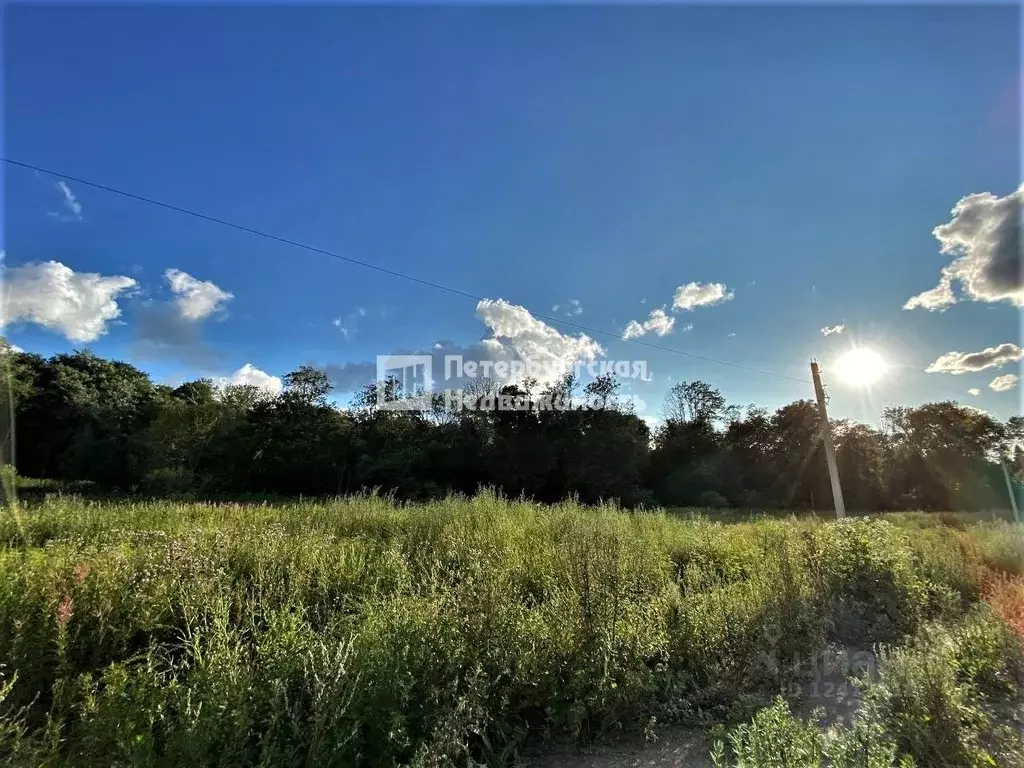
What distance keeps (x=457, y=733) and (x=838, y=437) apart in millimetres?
30834

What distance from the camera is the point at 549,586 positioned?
132 inches

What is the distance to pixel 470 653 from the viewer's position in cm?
232

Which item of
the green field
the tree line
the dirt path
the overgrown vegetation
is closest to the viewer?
the overgrown vegetation

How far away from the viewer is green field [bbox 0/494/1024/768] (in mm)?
1736

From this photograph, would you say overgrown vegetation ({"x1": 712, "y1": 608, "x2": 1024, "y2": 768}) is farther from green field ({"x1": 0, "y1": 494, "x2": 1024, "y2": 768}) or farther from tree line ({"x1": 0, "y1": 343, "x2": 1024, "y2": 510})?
tree line ({"x1": 0, "y1": 343, "x2": 1024, "y2": 510})

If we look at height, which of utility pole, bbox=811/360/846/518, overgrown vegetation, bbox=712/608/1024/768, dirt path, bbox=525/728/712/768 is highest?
utility pole, bbox=811/360/846/518

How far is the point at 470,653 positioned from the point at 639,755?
88 centimetres

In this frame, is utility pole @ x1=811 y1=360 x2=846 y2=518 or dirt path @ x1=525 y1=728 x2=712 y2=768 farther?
utility pole @ x1=811 y1=360 x2=846 y2=518

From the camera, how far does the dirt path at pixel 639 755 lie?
210 cm

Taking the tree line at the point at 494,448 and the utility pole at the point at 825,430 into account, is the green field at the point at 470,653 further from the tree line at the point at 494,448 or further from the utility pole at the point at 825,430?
the tree line at the point at 494,448

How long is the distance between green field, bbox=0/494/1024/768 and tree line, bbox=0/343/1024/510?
18.2 meters

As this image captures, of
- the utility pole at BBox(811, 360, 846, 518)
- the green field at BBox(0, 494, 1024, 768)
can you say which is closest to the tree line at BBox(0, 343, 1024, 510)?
the utility pole at BBox(811, 360, 846, 518)

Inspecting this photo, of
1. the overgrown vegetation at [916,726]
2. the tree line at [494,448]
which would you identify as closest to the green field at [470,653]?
the overgrown vegetation at [916,726]

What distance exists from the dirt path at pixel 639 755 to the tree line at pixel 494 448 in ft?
63.7
